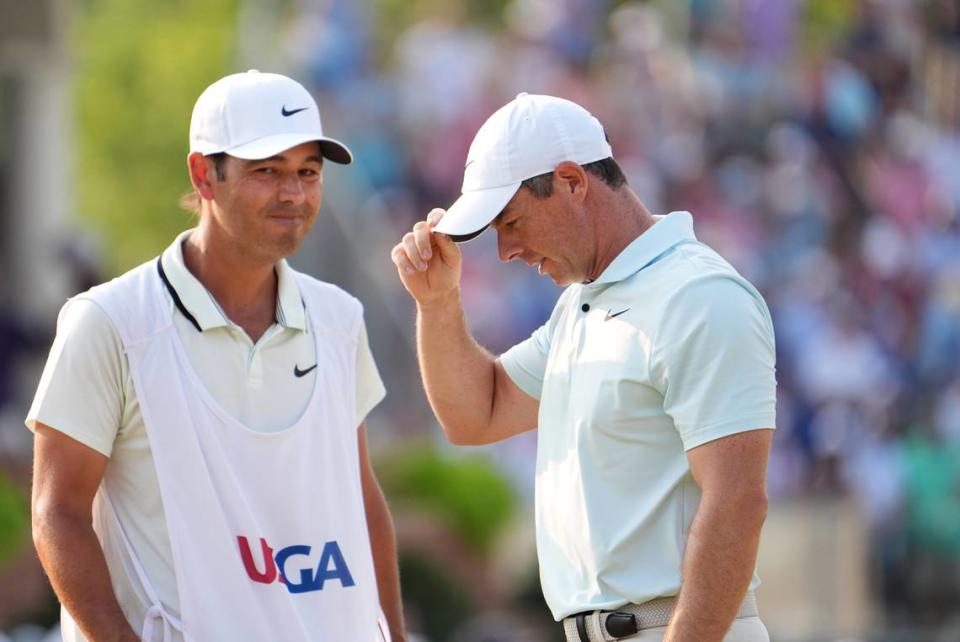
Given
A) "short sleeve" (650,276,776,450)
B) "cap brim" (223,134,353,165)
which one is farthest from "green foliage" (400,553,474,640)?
"short sleeve" (650,276,776,450)

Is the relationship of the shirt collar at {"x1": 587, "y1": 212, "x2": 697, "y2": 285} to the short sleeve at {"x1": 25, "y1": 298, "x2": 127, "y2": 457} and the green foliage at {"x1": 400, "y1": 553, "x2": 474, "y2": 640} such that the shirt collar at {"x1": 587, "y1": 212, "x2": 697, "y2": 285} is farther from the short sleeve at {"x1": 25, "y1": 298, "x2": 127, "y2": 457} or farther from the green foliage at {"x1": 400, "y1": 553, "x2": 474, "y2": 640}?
the green foliage at {"x1": 400, "y1": 553, "x2": 474, "y2": 640}

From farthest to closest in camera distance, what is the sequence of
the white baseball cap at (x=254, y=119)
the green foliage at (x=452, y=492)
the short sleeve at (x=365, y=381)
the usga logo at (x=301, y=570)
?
1. the green foliage at (x=452, y=492)
2. the short sleeve at (x=365, y=381)
3. the white baseball cap at (x=254, y=119)
4. the usga logo at (x=301, y=570)

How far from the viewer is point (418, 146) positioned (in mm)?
13891

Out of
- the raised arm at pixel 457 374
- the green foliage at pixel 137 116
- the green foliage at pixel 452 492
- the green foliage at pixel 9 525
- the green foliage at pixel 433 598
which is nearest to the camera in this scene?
the raised arm at pixel 457 374

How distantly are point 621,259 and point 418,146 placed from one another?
9996mm

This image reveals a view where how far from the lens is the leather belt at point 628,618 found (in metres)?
3.84

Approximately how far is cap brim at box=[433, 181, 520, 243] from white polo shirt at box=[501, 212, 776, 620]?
0.29 meters

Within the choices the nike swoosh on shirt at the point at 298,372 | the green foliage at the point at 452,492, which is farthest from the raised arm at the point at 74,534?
the green foliage at the point at 452,492

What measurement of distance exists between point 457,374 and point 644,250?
0.68 metres

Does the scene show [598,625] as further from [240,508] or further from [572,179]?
[572,179]

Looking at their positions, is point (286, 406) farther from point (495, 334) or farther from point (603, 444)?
point (495, 334)

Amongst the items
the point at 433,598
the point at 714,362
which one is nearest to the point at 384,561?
the point at 714,362

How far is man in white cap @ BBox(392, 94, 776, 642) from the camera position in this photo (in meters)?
3.67

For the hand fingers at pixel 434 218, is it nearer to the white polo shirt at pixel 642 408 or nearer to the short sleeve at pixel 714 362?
the white polo shirt at pixel 642 408
